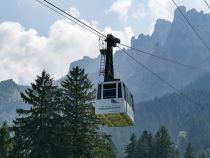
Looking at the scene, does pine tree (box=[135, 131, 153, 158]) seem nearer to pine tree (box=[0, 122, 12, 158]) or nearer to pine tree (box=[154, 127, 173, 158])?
pine tree (box=[154, 127, 173, 158])

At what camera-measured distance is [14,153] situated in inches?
2367

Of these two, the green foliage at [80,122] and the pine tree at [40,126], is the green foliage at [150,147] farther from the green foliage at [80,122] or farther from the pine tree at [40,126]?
the pine tree at [40,126]

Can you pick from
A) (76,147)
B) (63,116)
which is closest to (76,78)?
(63,116)

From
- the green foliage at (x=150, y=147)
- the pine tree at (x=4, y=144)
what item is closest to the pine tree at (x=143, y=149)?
the green foliage at (x=150, y=147)

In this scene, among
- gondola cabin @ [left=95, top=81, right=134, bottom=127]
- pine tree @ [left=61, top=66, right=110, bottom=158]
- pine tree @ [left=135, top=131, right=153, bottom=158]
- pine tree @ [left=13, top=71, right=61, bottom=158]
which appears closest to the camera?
gondola cabin @ [left=95, top=81, right=134, bottom=127]

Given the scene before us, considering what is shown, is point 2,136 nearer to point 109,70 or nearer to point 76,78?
point 76,78

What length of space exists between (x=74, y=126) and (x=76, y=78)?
6.75 m

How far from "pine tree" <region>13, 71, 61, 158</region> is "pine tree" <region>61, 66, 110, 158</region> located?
122 cm

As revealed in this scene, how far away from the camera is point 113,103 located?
35844 millimetres

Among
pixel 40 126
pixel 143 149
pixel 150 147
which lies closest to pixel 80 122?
pixel 40 126

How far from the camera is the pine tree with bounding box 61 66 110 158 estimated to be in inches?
2333

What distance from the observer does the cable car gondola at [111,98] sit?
118 ft

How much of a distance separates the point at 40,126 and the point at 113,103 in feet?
84.2

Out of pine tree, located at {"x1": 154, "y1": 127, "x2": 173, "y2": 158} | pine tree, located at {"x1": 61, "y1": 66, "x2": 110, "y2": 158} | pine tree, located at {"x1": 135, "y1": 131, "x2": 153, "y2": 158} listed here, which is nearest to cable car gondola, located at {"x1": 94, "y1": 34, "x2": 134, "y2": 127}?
pine tree, located at {"x1": 61, "y1": 66, "x2": 110, "y2": 158}
